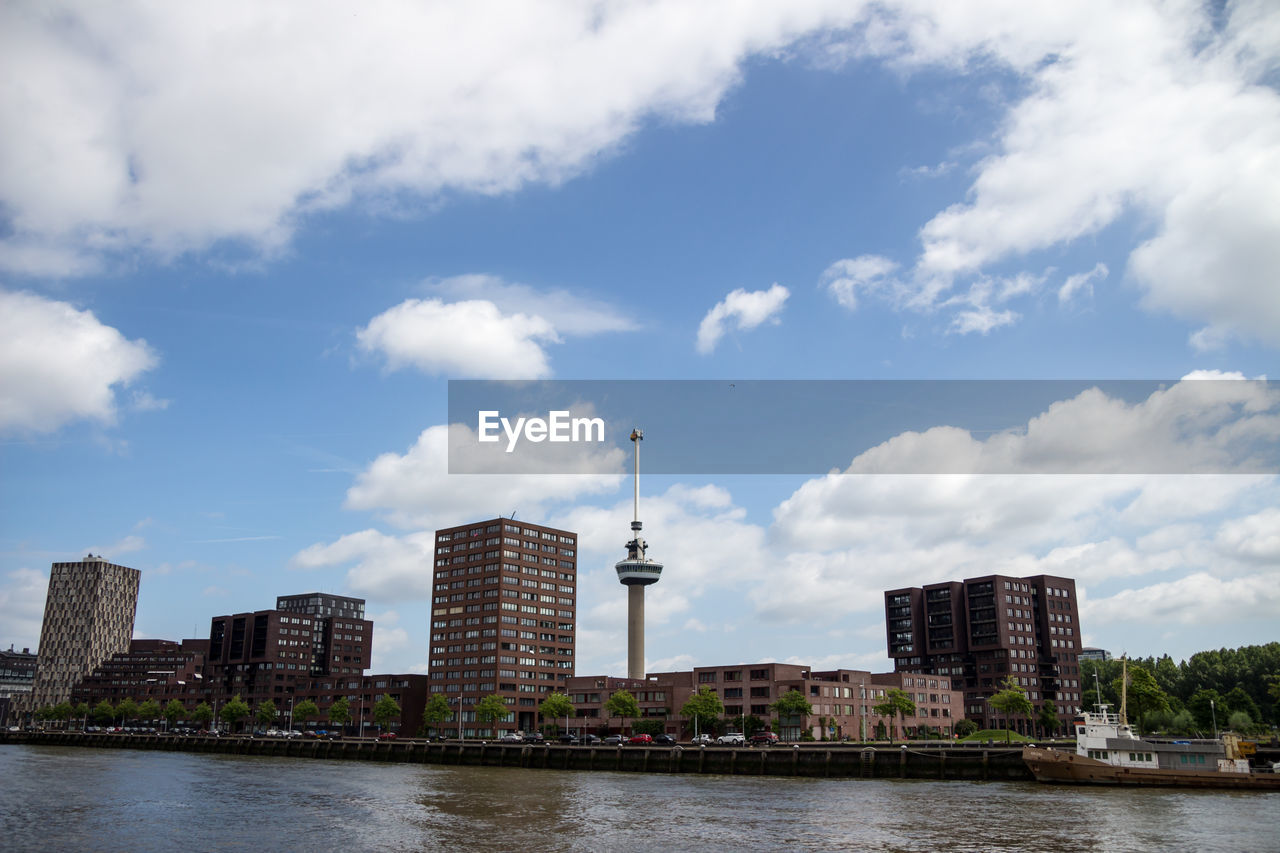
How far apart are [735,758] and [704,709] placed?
6670 centimetres

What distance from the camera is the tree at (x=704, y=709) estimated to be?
186750mm

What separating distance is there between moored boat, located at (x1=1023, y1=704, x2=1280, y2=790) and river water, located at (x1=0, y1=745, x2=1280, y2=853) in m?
2.52

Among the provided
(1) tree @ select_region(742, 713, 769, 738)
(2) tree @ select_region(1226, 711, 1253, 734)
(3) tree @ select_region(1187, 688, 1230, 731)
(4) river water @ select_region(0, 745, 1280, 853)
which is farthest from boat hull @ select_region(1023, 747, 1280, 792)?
(3) tree @ select_region(1187, 688, 1230, 731)

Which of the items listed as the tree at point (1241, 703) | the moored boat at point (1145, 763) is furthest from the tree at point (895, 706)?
the moored boat at point (1145, 763)

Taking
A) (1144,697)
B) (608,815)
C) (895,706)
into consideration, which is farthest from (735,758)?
(1144,697)

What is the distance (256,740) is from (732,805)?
13602 centimetres

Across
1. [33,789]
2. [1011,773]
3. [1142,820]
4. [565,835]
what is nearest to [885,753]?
[1011,773]

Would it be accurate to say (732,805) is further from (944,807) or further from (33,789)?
(33,789)

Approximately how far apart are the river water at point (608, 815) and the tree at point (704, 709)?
75.6 metres

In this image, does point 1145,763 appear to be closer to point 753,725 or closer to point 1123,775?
point 1123,775

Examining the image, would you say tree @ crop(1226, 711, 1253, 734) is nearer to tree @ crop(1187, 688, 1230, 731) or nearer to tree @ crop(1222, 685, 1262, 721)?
tree @ crop(1187, 688, 1230, 731)

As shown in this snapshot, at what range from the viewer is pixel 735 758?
122 meters

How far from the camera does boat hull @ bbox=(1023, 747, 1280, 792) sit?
9069 cm

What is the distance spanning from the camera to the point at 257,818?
7175 cm
